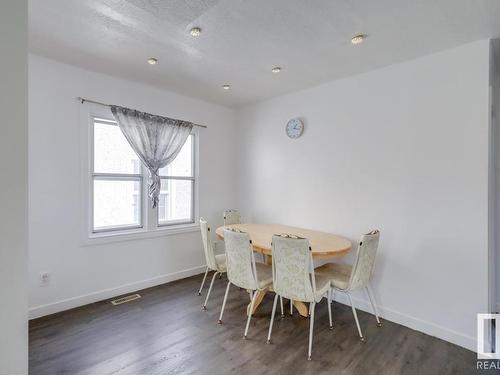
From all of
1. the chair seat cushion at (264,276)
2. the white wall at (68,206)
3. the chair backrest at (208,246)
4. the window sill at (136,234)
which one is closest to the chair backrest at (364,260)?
the chair seat cushion at (264,276)

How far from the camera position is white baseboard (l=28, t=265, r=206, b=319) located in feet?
8.73

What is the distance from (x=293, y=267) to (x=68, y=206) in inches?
97.3

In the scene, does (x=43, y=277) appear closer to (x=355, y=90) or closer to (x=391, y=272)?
(x=391, y=272)

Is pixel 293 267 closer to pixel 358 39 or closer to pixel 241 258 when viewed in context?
pixel 241 258

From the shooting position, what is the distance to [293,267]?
216cm

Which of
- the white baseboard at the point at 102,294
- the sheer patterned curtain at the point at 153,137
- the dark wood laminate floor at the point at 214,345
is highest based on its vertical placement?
the sheer patterned curtain at the point at 153,137

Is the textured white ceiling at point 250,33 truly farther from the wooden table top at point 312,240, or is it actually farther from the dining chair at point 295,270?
the wooden table top at point 312,240

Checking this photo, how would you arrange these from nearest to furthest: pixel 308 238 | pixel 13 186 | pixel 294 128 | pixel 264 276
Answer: pixel 13 186
pixel 264 276
pixel 308 238
pixel 294 128

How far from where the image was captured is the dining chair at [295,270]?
210cm

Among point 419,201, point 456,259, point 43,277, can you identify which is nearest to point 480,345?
point 456,259

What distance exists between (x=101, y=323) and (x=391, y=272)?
9.76ft

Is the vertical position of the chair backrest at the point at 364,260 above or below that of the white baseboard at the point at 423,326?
above

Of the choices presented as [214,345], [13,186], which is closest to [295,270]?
[214,345]

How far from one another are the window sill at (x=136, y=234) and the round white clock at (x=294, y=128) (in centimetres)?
195
